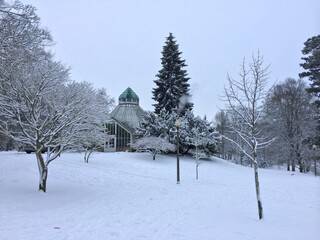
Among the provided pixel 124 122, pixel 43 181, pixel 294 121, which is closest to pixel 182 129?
pixel 124 122

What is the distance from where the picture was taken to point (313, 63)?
20.0m

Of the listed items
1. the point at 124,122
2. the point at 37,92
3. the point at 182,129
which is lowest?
the point at 182,129

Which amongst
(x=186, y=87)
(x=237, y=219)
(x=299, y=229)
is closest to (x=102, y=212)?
(x=237, y=219)

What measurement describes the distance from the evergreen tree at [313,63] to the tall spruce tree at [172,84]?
14.6m

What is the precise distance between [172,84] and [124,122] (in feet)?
35.0

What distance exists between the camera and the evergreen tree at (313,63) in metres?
19.9

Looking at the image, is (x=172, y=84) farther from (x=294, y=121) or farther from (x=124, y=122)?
(x=294, y=121)

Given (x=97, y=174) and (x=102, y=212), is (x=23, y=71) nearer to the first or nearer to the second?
Result: (x=102, y=212)

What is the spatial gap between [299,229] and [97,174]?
12.8 m

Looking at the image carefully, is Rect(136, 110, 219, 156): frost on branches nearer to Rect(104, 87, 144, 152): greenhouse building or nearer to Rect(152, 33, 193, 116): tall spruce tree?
Rect(152, 33, 193, 116): tall spruce tree

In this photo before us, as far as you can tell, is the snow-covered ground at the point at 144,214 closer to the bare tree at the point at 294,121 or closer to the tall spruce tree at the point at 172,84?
the bare tree at the point at 294,121

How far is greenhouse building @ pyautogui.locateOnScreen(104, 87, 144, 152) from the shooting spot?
106 ft

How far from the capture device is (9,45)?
7.46 metres

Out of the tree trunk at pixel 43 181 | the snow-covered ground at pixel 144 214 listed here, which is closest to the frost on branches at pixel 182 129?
the snow-covered ground at pixel 144 214
